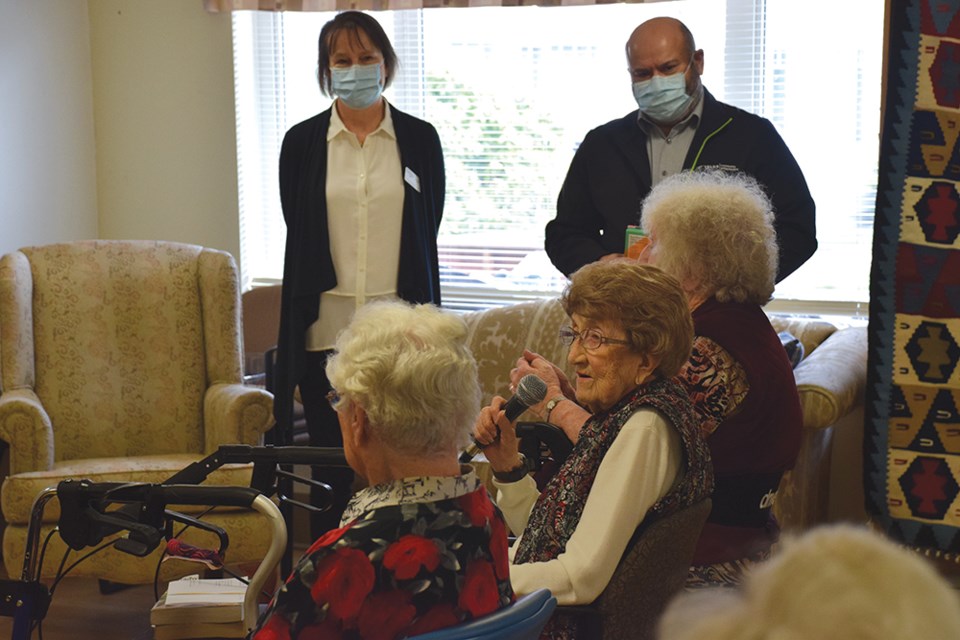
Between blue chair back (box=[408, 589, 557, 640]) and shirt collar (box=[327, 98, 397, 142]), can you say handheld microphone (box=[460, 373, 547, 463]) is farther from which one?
shirt collar (box=[327, 98, 397, 142])

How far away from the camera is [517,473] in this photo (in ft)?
6.95

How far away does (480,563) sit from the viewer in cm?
144

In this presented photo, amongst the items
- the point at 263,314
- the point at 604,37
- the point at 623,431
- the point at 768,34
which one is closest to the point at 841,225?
the point at 768,34

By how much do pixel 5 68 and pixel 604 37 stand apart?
236 cm

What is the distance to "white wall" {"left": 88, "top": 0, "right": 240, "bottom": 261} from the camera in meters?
4.77

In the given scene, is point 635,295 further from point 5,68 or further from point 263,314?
point 5,68

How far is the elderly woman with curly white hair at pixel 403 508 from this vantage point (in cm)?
135

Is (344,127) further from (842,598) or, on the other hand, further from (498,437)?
(842,598)

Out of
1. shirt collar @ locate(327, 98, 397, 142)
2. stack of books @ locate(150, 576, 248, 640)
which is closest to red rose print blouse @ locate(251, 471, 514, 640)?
stack of books @ locate(150, 576, 248, 640)

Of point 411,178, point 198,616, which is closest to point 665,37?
point 411,178

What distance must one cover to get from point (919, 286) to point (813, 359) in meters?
0.36

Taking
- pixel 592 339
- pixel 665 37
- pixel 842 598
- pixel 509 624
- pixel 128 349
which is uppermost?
pixel 665 37

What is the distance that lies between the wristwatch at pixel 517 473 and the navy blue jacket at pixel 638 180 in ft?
3.39

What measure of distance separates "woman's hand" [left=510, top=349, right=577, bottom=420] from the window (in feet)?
6.65
